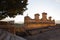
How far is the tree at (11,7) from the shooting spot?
8.45 meters

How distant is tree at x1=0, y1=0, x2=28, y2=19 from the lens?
845 centimetres

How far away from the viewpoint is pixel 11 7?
8.66m

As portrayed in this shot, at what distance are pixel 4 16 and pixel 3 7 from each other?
123cm

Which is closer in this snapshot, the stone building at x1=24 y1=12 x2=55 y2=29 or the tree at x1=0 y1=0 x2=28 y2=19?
the tree at x1=0 y1=0 x2=28 y2=19

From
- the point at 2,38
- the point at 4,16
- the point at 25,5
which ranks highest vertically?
the point at 25,5

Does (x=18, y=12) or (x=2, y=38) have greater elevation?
(x=18, y=12)

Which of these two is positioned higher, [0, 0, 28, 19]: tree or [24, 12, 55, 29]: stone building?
[0, 0, 28, 19]: tree

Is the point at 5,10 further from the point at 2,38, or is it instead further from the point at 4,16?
the point at 2,38

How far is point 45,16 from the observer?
15539 millimetres

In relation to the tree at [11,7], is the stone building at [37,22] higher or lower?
lower

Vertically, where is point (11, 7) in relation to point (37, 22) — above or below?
above

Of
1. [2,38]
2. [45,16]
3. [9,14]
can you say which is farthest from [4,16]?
[45,16]

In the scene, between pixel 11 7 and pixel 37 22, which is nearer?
pixel 11 7

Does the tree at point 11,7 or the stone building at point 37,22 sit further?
the stone building at point 37,22
